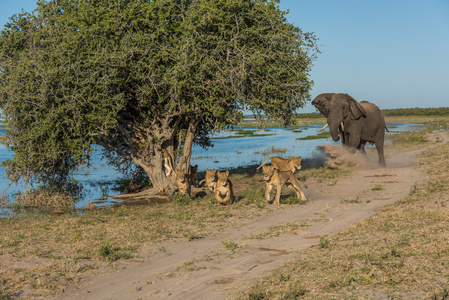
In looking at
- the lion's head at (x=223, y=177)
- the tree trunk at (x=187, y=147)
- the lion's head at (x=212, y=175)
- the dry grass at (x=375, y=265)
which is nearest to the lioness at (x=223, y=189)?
the lion's head at (x=223, y=177)

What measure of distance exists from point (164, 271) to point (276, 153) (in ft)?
88.4

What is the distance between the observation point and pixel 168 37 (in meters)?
15.4

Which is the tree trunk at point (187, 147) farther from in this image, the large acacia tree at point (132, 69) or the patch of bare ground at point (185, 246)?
the patch of bare ground at point (185, 246)

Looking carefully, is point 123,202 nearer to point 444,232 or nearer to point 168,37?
point 168,37


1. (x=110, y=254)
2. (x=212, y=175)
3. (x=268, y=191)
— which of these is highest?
(x=212, y=175)

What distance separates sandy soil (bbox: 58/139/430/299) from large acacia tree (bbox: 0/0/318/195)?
4231mm

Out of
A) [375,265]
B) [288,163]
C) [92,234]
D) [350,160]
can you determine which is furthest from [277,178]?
[350,160]

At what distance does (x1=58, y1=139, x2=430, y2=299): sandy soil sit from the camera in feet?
22.1

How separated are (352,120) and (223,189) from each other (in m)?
9.67

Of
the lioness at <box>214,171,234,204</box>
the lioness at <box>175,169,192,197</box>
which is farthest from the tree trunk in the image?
the lioness at <box>214,171,234,204</box>

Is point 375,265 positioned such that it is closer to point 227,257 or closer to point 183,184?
point 227,257

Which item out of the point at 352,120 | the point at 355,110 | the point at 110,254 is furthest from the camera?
the point at 352,120

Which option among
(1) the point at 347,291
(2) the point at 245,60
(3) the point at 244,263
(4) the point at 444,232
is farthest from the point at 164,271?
(2) the point at 245,60

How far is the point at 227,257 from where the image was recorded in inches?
326
